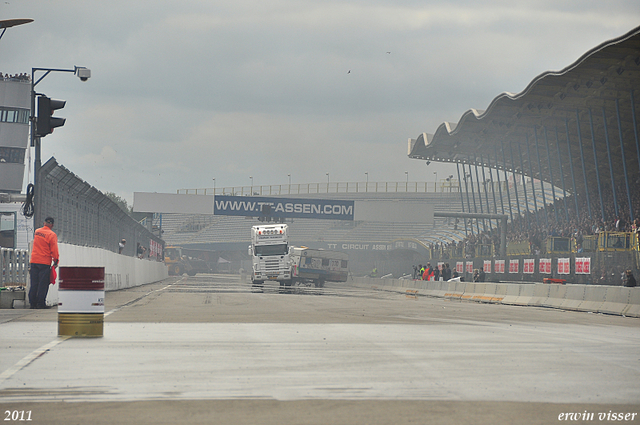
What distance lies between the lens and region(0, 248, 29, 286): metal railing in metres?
20.9

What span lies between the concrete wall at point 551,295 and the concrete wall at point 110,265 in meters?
13.2

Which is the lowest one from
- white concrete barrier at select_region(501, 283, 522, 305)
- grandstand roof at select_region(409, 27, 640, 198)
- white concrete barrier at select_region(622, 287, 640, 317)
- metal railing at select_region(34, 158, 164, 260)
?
white concrete barrier at select_region(622, 287, 640, 317)

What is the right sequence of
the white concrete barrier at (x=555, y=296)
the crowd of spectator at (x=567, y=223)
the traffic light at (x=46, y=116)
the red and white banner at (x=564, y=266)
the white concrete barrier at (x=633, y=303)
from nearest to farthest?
1. the traffic light at (x=46, y=116)
2. the white concrete barrier at (x=633, y=303)
3. the white concrete barrier at (x=555, y=296)
4. the red and white banner at (x=564, y=266)
5. the crowd of spectator at (x=567, y=223)

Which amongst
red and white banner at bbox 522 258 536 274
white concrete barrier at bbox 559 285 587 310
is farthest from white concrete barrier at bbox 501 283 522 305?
red and white banner at bbox 522 258 536 274

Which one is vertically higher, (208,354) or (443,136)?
Result: (443,136)

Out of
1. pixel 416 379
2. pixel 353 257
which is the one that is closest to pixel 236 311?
pixel 416 379

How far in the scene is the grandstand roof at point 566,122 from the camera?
40.1 metres

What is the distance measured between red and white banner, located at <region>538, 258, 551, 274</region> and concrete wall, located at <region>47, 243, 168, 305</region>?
59.8 feet

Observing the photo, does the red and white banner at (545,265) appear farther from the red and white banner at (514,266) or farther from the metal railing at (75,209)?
the metal railing at (75,209)

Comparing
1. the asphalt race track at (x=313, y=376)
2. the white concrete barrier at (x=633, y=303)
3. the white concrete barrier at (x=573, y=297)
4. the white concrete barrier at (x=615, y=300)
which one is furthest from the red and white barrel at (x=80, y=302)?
the white concrete barrier at (x=573, y=297)

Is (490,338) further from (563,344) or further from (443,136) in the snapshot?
(443,136)

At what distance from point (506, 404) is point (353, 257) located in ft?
285

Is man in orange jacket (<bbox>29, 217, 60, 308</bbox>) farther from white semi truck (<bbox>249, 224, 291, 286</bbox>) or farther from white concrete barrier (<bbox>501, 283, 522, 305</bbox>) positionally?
white semi truck (<bbox>249, 224, 291, 286</bbox>)

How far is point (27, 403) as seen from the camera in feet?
18.6
